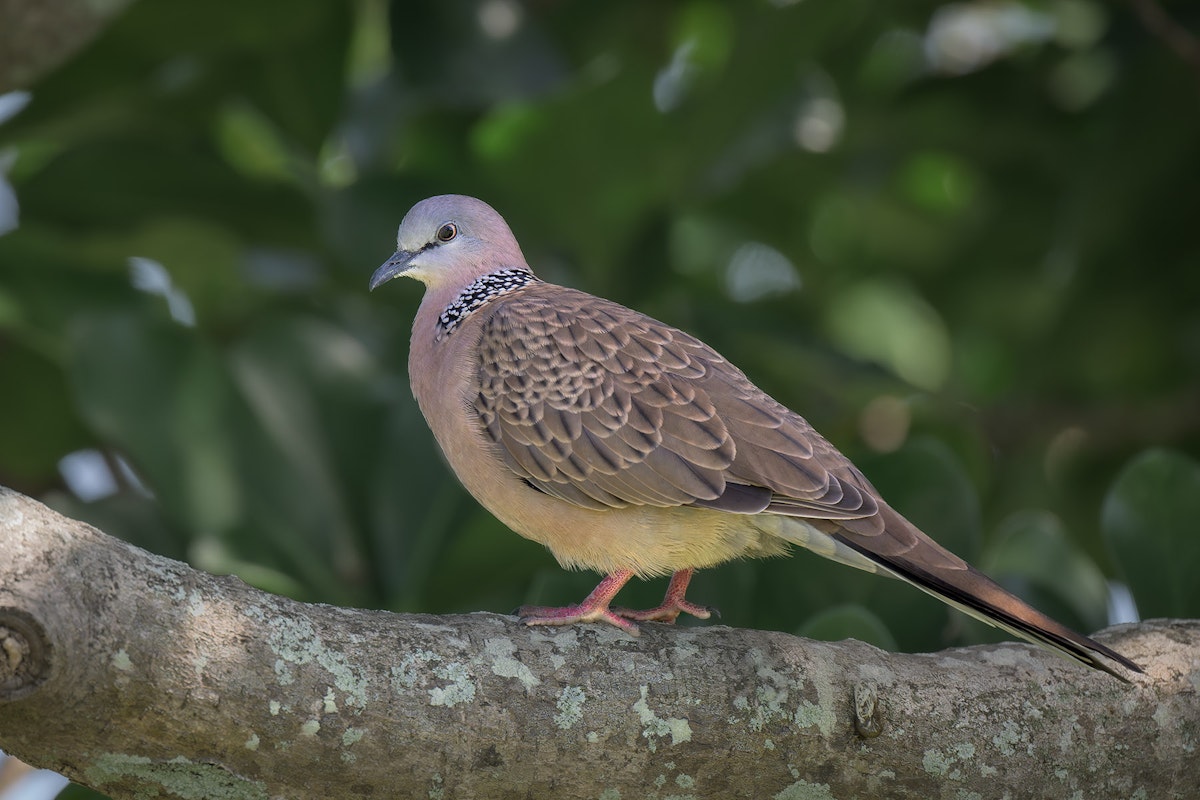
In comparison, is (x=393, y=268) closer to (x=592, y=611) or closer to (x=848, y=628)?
(x=592, y=611)

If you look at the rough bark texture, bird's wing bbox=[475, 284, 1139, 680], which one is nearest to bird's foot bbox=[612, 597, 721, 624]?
bird's wing bbox=[475, 284, 1139, 680]

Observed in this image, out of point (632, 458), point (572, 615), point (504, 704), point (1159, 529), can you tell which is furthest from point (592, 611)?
point (1159, 529)

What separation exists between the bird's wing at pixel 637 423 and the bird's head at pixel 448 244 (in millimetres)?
310

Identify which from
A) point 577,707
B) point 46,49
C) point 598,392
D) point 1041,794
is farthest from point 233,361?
point 1041,794

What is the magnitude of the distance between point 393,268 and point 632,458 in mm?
929

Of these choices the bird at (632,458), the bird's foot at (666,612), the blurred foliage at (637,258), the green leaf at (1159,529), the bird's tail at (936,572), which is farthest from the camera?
the blurred foliage at (637,258)

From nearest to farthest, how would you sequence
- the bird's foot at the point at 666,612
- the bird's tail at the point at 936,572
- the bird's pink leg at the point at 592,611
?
1. the bird's tail at the point at 936,572
2. the bird's pink leg at the point at 592,611
3. the bird's foot at the point at 666,612

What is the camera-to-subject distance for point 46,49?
299 cm

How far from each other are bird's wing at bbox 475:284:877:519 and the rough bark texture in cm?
31

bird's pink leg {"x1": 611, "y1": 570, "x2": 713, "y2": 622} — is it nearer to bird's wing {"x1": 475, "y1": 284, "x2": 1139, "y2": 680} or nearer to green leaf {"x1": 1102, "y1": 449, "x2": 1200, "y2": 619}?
bird's wing {"x1": 475, "y1": 284, "x2": 1139, "y2": 680}

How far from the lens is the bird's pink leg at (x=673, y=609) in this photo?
279cm

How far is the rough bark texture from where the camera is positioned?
181 cm

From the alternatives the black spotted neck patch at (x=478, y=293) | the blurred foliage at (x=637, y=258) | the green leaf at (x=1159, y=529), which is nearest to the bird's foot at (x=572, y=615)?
the blurred foliage at (x=637, y=258)

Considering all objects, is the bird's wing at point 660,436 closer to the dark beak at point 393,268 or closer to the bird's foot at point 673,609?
the bird's foot at point 673,609
